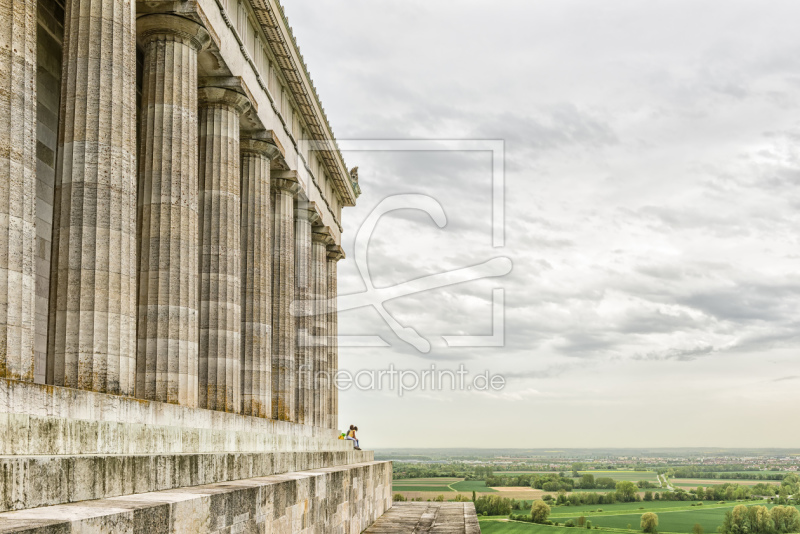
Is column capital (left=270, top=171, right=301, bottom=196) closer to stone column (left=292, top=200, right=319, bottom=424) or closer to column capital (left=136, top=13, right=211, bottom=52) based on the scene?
stone column (left=292, top=200, right=319, bottom=424)

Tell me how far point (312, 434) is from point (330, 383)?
11764 mm

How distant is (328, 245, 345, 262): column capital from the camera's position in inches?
1877

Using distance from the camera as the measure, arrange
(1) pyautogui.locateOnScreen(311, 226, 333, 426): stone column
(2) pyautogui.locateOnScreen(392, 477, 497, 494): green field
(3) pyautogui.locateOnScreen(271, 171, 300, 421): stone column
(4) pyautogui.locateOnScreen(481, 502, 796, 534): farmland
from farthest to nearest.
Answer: (4) pyautogui.locateOnScreen(481, 502, 796, 534): farmland, (2) pyautogui.locateOnScreen(392, 477, 497, 494): green field, (1) pyautogui.locateOnScreen(311, 226, 333, 426): stone column, (3) pyautogui.locateOnScreen(271, 171, 300, 421): stone column

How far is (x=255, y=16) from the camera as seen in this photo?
27672 millimetres

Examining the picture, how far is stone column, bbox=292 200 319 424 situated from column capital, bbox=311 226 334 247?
260 centimetres

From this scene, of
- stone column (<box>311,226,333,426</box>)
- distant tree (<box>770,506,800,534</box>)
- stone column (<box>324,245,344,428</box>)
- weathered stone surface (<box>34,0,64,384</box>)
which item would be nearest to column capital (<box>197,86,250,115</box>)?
weathered stone surface (<box>34,0,64,384</box>)

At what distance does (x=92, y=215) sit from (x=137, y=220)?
5.02 m

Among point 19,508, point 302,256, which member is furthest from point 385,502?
point 19,508

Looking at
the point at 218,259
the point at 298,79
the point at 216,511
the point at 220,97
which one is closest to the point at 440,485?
the point at 298,79

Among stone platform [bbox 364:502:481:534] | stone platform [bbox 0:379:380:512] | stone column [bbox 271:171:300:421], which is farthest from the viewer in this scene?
stone column [bbox 271:171:300:421]

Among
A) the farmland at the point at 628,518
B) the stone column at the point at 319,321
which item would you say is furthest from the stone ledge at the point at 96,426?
the farmland at the point at 628,518

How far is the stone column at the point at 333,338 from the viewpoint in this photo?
45906 mm

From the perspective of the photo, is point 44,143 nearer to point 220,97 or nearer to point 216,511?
point 220,97

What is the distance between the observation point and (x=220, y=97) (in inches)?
970
